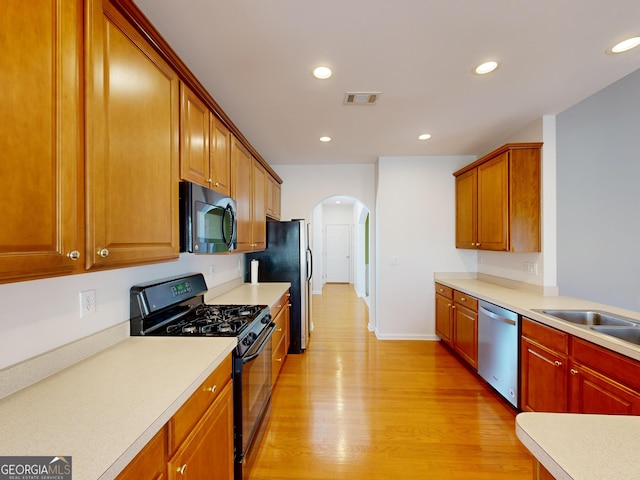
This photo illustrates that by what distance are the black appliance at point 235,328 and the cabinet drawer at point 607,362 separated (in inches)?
78.3

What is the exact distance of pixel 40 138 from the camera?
0.81 meters

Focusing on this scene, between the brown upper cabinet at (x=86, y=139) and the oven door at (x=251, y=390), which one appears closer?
the brown upper cabinet at (x=86, y=139)

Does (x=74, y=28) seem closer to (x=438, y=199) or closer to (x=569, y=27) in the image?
(x=569, y=27)

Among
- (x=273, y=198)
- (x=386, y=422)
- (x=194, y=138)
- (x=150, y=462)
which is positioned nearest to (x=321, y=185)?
(x=273, y=198)

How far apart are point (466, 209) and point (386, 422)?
8.83 ft

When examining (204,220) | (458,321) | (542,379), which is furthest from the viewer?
(458,321)

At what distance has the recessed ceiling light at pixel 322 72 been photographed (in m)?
1.97

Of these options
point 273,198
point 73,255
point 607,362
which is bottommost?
point 607,362

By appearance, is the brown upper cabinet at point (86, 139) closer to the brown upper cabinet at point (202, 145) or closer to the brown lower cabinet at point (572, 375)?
the brown upper cabinet at point (202, 145)

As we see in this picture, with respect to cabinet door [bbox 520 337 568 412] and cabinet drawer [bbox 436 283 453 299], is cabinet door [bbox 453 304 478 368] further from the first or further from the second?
cabinet door [bbox 520 337 568 412]

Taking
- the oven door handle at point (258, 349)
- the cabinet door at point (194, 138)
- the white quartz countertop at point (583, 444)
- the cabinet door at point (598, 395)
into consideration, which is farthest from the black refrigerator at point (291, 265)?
the white quartz countertop at point (583, 444)

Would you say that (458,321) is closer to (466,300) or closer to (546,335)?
(466,300)

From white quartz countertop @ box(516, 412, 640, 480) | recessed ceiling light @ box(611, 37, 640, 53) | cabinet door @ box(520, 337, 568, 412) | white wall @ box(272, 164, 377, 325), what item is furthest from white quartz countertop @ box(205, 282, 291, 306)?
recessed ceiling light @ box(611, 37, 640, 53)

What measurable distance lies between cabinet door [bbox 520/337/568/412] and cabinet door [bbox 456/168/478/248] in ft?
5.08
